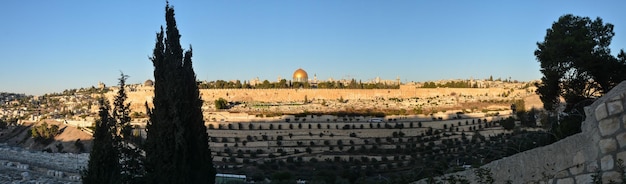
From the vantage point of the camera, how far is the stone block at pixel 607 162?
3727 mm

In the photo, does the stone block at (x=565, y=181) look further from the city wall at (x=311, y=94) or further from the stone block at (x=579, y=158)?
the city wall at (x=311, y=94)

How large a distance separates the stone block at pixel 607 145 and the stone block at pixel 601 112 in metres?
0.18

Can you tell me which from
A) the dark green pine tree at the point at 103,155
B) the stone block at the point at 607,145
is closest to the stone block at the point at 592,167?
the stone block at the point at 607,145

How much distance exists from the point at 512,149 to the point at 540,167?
1.62 metres

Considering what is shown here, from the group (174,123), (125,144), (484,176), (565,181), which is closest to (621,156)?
(565,181)

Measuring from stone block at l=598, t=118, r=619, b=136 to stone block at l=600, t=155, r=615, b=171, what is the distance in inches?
7.4

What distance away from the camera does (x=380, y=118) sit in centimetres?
4888

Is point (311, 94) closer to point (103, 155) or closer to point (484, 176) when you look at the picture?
point (103, 155)

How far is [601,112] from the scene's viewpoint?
12.5 feet

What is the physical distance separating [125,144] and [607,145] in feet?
29.6

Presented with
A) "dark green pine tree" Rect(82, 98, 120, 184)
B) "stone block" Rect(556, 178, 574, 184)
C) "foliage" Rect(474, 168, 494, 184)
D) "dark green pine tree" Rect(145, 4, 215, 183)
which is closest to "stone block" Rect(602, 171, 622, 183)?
"stone block" Rect(556, 178, 574, 184)

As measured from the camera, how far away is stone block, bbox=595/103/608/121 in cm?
379

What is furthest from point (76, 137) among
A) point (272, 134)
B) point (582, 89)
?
point (582, 89)

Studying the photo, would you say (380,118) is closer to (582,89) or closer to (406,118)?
(406,118)
